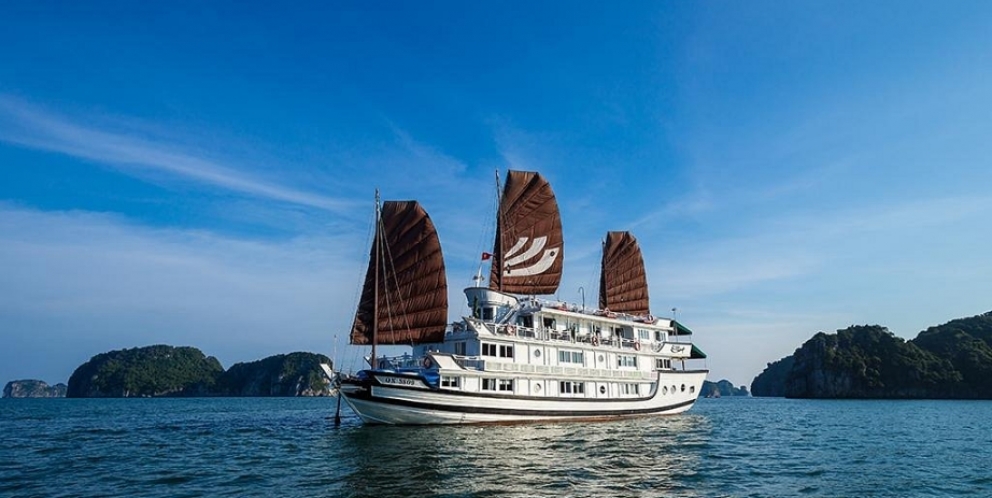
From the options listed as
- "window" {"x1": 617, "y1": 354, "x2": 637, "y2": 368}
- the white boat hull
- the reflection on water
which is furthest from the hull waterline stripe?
"window" {"x1": 617, "y1": 354, "x2": 637, "y2": 368}

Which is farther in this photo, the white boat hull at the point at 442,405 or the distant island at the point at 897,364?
the distant island at the point at 897,364

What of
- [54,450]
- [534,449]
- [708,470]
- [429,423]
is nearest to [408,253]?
[429,423]

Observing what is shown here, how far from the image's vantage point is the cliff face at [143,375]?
174m

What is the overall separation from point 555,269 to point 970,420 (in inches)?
1288

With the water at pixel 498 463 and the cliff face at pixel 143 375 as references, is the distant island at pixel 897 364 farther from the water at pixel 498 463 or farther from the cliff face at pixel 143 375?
the cliff face at pixel 143 375

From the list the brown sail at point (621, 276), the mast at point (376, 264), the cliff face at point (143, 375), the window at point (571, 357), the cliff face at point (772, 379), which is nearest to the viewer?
the mast at point (376, 264)

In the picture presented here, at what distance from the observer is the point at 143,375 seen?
17525cm

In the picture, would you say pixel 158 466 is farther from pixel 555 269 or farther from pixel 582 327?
pixel 555 269

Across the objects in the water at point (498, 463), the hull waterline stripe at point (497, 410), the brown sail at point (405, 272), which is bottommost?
the water at point (498, 463)

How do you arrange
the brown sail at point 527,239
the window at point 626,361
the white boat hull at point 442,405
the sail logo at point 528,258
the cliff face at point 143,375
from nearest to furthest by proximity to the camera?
1. the white boat hull at point 442,405
2. the window at point 626,361
3. the brown sail at point 527,239
4. the sail logo at point 528,258
5. the cliff face at point 143,375

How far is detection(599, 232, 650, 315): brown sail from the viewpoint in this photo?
5091 centimetres

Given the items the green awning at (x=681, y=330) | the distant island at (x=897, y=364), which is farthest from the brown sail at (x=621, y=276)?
the distant island at (x=897, y=364)

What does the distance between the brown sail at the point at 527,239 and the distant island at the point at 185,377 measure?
136731mm

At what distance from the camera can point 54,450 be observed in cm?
2652
